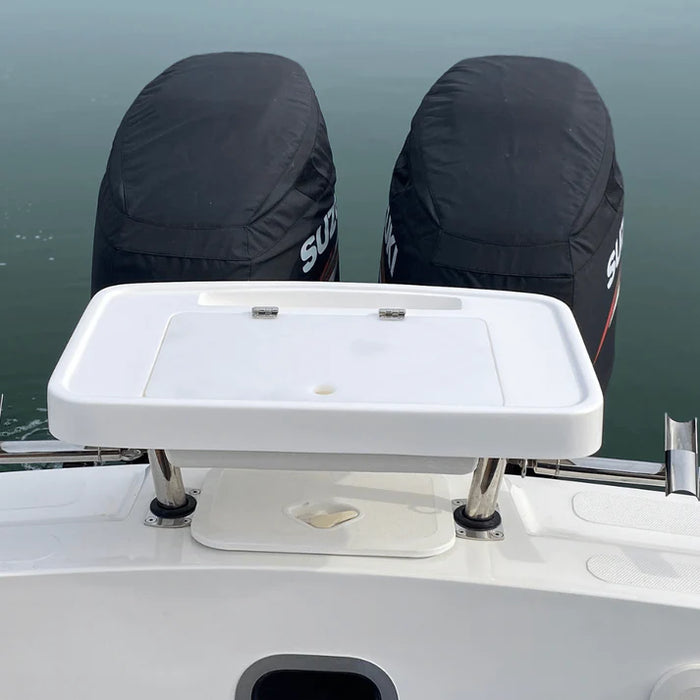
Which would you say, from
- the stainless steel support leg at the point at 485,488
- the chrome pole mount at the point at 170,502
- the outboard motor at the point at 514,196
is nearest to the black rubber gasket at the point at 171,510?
the chrome pole mount at the point at 170,502

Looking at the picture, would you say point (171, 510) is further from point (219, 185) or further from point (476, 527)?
point (219, 185)

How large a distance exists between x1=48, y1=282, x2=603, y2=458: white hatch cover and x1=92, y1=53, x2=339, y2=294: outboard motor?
30cm

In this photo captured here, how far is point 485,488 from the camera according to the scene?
3.72 feet

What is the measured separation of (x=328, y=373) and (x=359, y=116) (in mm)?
3840

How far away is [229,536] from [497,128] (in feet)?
2.84

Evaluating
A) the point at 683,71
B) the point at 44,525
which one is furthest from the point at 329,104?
the point at 44,525

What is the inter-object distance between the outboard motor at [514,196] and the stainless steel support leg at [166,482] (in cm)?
54

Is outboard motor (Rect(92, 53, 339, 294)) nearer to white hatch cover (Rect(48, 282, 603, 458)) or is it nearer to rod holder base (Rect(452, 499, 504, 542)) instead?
white hatch cover (Rect(48, 282, 603, 458))

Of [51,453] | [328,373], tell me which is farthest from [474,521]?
[51,453]

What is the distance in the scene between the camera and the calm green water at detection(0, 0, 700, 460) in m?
2.99

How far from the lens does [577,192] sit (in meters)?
1.54

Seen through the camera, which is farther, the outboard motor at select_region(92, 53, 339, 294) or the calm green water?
the calm green water

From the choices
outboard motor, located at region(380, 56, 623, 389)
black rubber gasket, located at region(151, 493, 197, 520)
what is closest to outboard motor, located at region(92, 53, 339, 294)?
outboard motor, located at region(380, 56, 623, 389)

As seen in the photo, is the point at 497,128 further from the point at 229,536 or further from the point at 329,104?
the point at 329,104
